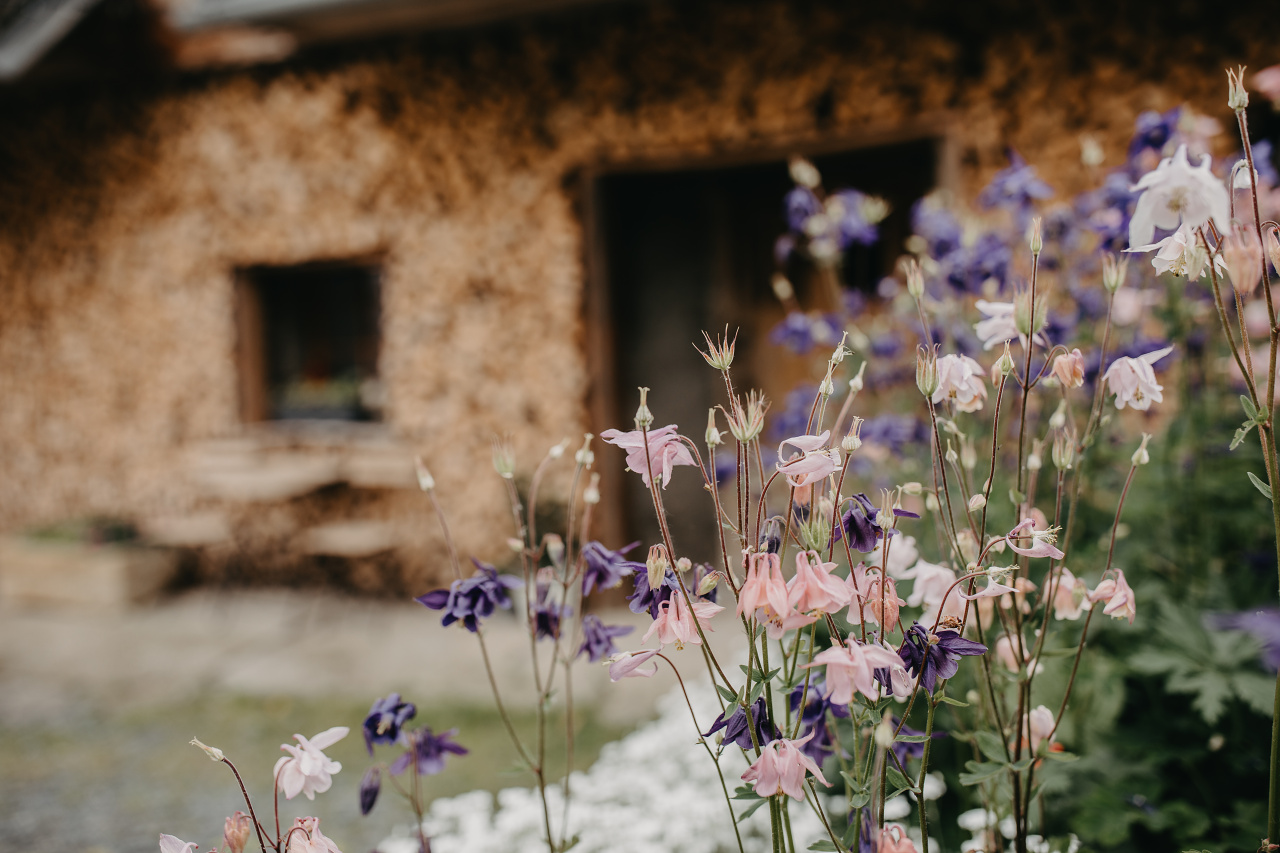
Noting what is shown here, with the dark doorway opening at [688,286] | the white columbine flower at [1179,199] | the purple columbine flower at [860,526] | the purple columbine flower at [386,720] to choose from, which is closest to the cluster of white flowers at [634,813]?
the purple columbine flower at [386,720]

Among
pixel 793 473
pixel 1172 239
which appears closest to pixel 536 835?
pixel 793 473

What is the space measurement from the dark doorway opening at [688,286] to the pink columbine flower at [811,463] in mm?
3253

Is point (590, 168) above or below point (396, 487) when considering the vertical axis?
above

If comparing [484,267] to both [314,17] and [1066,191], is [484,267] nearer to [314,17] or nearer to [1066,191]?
[314,17]

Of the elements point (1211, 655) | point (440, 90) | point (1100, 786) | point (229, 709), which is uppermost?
point (440, 90)

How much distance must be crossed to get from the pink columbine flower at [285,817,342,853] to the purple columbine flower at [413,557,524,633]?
292mm

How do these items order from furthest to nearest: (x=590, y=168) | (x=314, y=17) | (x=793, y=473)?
(x=590, y=168) → (x=314, y=17) → (x=793, y=473)

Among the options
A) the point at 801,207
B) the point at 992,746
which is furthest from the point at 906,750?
the point at 801,207

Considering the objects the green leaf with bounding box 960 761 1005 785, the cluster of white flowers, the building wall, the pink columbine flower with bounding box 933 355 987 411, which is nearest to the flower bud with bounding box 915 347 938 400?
the pink columbine flower with bounding box 933 355 987 411

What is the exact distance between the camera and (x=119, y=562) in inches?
184

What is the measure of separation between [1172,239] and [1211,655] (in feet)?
3.52

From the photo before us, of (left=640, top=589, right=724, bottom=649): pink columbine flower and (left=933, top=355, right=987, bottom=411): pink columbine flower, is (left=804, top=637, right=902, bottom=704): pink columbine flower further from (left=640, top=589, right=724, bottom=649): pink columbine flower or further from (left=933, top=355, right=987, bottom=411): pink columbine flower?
(left=933, top=355, right=987, bottom=411): pink columbine flower

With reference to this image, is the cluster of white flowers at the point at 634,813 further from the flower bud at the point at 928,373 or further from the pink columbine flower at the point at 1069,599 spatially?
the flower bud at the point at 928,373

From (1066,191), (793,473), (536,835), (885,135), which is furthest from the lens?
(885,135)
